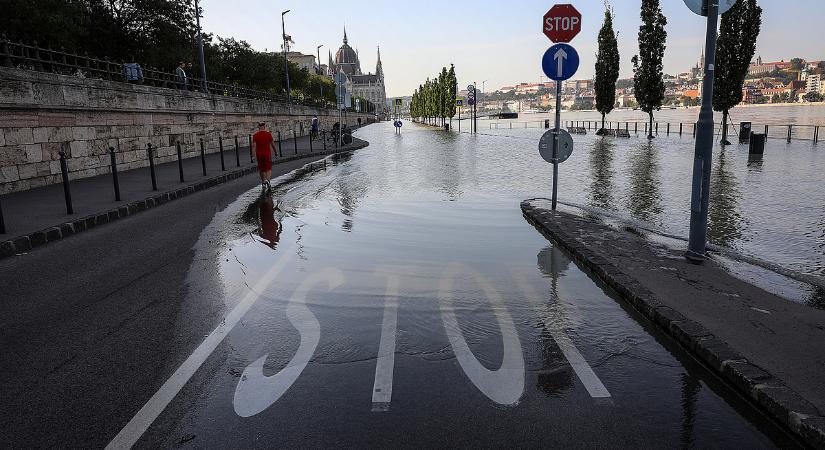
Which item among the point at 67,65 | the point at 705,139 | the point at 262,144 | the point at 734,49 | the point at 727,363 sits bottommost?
the point at 727,363

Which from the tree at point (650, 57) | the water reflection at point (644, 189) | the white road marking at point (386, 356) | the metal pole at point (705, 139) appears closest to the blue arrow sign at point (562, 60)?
the water reflection at point (644, 189)

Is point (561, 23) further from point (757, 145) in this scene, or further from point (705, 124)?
point (757, 145)

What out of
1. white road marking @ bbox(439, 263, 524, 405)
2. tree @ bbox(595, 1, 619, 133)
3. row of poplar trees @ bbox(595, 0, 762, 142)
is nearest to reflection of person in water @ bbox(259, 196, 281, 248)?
white road marking @ bbox(439, 263, 524, 405)

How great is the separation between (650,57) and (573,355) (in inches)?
1598

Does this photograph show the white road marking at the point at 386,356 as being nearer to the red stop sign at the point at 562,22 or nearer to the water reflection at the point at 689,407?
the water reflection at the point at 689,407

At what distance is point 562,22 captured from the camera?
9.81m

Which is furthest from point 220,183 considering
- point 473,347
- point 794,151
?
point 794,151

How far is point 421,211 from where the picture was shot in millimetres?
11039

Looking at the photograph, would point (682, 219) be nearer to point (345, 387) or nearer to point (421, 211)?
point (421, 211)

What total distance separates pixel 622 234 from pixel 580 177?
29.6 feet

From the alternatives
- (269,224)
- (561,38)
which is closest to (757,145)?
(561,38)

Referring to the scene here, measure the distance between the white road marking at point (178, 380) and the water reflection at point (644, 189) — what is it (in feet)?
24.4

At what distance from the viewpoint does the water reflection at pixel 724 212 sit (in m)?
8.72

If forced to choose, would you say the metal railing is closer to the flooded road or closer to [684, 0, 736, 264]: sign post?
the flooded road
